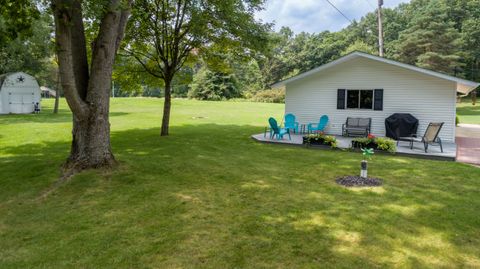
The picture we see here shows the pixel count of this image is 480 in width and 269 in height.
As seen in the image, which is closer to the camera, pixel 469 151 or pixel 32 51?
pixel 469 151

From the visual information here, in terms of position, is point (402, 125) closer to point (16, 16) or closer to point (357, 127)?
point (357, 127)

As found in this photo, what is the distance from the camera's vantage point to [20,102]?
956 inches

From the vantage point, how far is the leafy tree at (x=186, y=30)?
1029cm

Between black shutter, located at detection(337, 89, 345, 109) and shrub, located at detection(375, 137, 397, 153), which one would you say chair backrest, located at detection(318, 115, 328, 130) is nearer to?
black shutter, located at detection(337, 89, 345, 109)

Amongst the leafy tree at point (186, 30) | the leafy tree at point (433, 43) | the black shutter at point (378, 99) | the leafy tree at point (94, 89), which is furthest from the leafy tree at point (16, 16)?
the leafy tree at point (433, 43)

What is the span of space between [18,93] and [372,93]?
25.2 m

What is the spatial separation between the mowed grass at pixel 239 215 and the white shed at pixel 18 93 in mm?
19724

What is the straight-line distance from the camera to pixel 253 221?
412 centimetres

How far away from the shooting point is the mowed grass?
Answer: 3225mm

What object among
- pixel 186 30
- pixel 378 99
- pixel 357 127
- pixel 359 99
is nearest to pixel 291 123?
pixel 357 127

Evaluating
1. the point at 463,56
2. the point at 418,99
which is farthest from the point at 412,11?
the point at 418,99

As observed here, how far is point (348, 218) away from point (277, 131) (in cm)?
692

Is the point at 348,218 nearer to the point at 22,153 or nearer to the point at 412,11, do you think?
the point at 22,153

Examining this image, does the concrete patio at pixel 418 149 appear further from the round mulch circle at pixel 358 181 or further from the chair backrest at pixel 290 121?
the round mulch circle at pixel 358 181
